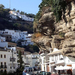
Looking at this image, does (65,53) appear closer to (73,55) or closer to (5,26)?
(73,55)

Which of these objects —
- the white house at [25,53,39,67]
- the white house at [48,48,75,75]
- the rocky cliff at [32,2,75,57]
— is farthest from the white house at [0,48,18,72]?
the white house at [48,48,75,75]

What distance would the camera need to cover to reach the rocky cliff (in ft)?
110

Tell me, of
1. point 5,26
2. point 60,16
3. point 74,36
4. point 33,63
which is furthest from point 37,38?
point 5,26

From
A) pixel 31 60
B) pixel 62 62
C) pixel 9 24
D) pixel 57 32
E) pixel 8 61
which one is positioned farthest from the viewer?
pixel 9 24

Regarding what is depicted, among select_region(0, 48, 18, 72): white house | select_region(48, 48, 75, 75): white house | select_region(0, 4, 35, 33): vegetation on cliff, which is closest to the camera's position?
select_region(48, 48, 75, 75): white house

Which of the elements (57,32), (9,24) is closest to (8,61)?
(57,32)

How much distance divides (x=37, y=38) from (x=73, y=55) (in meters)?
14.0

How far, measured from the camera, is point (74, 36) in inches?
1305

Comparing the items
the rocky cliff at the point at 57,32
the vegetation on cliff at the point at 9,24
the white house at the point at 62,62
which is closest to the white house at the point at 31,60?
the rocky cliff at the point at 57,32

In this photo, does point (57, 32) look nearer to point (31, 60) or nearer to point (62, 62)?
point (62, 62)

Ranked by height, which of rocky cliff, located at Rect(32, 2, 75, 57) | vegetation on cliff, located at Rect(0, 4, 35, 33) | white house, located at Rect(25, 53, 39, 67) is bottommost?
white house, located at Rect(25, 53, 39, 67)

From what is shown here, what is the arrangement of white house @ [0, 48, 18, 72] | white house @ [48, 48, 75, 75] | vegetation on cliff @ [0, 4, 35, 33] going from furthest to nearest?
vegetation on cliff @ [0, 4, 35, 33]
white house @ [0, 48, 18, 72]
white house @ [48, 48, 75, 75]

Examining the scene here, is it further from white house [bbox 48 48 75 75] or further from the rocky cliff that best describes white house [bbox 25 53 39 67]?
white house [bbox 48 48 75 75]

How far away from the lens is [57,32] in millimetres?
39938
